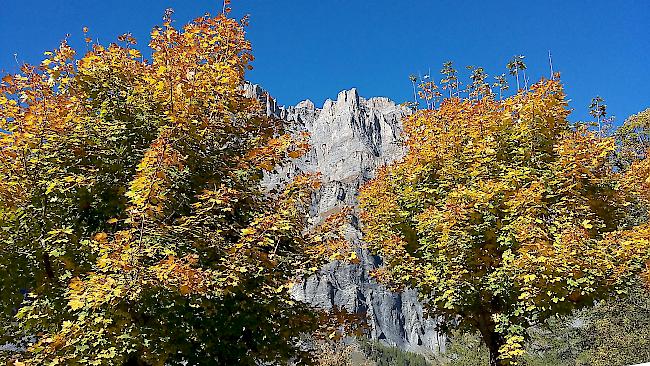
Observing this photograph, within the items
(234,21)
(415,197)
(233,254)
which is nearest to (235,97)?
(234,21)

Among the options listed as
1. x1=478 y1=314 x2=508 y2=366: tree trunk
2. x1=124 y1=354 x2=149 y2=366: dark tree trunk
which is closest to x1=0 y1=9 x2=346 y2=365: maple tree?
x1=124 y1=354 x2=149 y2=366: dark tree trunk

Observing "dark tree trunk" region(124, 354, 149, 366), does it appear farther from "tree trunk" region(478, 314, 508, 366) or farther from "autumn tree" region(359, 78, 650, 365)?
"tree trunk" region(478, 314, 508, 366)

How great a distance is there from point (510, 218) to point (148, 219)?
7989mm

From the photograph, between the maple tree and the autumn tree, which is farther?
the autumn tree

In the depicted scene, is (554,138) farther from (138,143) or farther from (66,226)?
(66,226)

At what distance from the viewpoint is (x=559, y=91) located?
41.2 ft

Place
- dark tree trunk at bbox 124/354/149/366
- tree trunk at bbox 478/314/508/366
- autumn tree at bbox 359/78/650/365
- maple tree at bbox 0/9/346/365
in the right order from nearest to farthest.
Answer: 1. maple tree at bbox 0/9/346/365
2. dark tree trunk at bbox 124/354/149/366
3. autumn tree at bbox 359/78/650/365
4. tree trunk at bbox 478/314/508/366

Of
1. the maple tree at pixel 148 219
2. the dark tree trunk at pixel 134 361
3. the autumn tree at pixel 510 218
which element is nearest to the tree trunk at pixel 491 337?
the autumn tree at pixel 510 218

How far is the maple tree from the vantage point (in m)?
6.06

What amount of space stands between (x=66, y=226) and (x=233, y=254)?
94.1 inches

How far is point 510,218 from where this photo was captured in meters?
11.4

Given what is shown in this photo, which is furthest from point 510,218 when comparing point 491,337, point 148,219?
point 148,219

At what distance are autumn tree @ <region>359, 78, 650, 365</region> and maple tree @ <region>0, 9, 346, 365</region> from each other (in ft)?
15.9

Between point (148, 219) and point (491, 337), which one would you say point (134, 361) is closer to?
point (148, 219)
